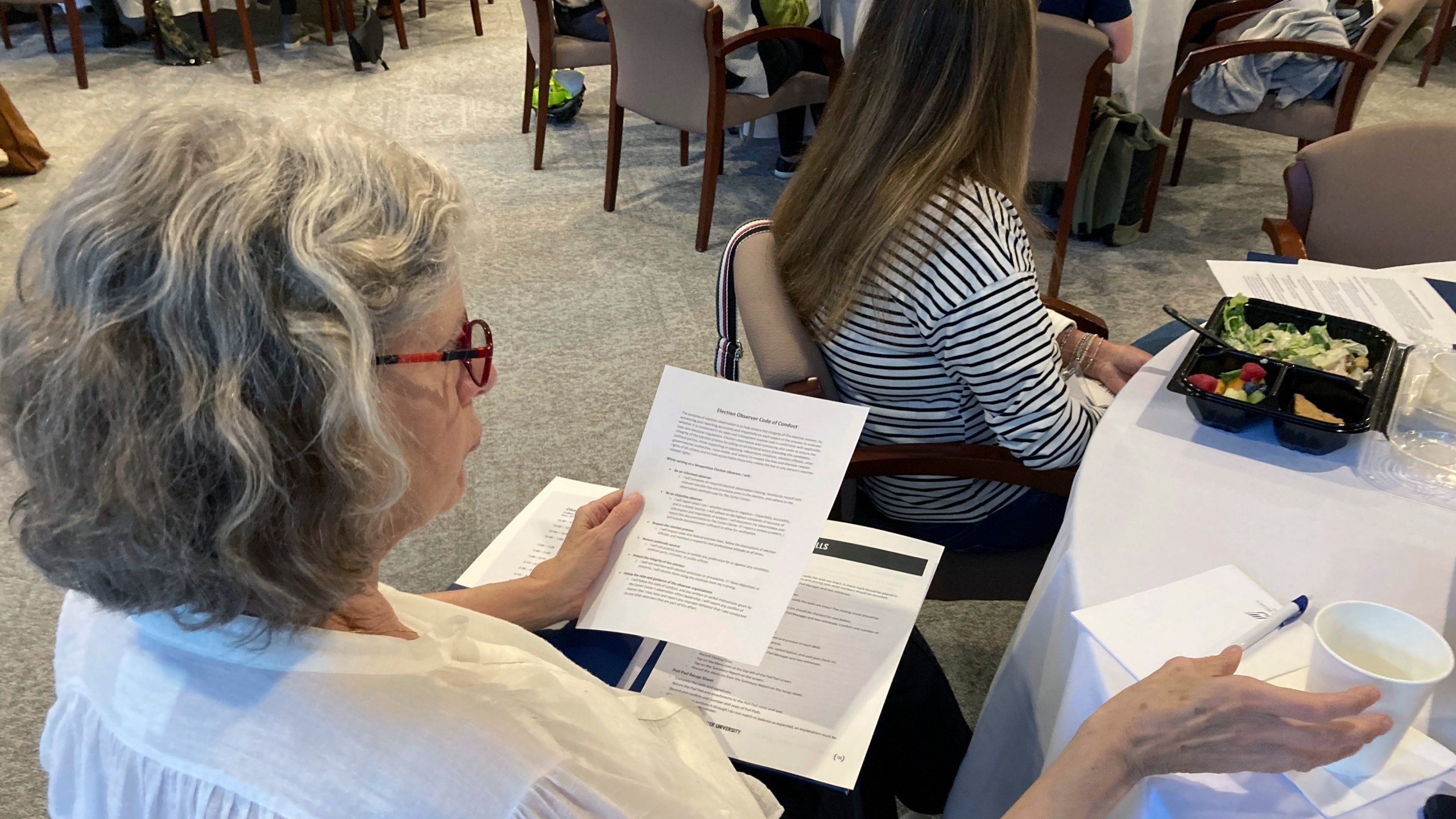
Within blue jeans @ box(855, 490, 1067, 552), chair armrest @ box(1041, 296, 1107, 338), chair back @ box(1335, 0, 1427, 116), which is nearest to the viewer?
blue jeans @ box(855, 490, 1067, 552)

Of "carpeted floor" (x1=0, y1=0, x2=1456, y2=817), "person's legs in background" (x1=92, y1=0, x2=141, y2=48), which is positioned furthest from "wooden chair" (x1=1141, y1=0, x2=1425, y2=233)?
"person's legs in background" (x1=92, y1=0, x2=141, y2=48)

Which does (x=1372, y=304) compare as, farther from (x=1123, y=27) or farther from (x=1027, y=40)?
(x=1123, y=27)

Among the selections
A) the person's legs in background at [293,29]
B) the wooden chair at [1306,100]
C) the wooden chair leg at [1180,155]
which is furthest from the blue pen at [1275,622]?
the person's legs in background at [293,29]

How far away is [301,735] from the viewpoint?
63 cm

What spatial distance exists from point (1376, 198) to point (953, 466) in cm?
110

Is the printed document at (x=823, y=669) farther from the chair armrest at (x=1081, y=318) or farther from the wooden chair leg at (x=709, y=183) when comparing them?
the wooden chair leg at (x=709, y=183)

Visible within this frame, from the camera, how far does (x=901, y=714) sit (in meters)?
1.21

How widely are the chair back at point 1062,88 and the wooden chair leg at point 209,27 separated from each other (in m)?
3.88

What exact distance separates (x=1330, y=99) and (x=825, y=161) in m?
2.33

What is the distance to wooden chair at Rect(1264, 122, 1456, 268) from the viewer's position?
1.77m

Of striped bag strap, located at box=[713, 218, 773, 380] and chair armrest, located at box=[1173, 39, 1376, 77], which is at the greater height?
chair armrest, located at box=[1173, 39, 1376, 77]

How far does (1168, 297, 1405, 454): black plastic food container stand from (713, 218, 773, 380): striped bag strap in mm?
566

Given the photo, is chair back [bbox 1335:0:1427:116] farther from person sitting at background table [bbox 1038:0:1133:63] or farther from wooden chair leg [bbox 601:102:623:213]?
wooden chair leg [bbox 601:102:623:213]

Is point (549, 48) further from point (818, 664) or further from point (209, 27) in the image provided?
point (818, 664)
